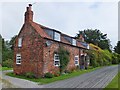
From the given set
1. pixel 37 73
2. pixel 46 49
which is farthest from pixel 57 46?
pixel 37 73

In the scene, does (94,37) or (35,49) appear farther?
(94,37)

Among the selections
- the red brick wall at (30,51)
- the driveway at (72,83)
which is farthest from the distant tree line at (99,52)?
the driveway at (72,83)

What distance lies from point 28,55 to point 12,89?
10.1 metres

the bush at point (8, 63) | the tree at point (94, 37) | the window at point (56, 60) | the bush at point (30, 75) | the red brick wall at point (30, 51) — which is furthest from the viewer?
the tree at point (94, 37)

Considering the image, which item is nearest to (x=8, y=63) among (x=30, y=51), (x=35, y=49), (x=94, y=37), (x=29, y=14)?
(x=30, y=51)

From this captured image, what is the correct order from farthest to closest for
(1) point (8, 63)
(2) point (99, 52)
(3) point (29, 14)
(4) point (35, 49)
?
(2) point (99, 52), (1) point (8, 63), (3) point (29, 14), (4) point (35, 49)

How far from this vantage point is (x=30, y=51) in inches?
904

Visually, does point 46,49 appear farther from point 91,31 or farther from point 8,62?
A: point 91,31

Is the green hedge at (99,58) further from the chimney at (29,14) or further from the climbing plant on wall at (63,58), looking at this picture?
the chimney at (29,14)

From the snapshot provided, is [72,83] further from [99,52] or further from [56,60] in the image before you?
[99,52]

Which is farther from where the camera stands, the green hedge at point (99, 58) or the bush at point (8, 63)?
the green hedge at point (99, 58)

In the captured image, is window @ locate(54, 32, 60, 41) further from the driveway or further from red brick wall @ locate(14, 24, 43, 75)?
the driveway

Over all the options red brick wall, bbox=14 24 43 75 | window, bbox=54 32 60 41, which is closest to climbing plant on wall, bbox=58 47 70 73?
window, bbox=54 32 60 41

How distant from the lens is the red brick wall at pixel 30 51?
72.2ft
